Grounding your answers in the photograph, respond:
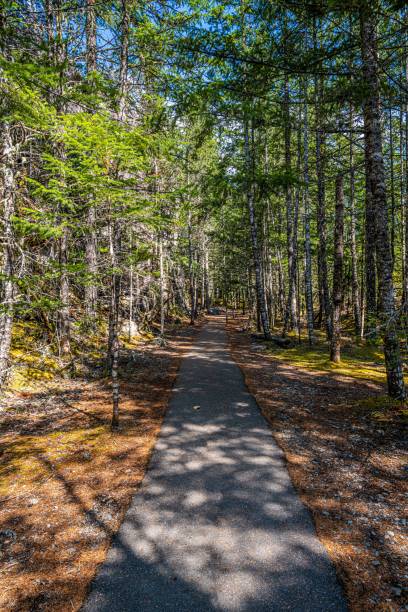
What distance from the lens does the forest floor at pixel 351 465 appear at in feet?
10.7

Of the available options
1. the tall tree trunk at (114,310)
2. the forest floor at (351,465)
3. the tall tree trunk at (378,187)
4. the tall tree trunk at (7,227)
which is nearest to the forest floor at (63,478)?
the tall tree trunk at (114,310)

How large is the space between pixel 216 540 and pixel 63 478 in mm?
2957

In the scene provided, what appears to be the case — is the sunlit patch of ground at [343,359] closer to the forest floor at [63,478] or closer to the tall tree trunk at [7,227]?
the forest floor at [63,478]

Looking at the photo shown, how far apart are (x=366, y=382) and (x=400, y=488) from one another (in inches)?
234

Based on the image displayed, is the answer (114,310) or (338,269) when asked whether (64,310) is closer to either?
(114,310)

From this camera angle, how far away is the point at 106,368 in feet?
40.0

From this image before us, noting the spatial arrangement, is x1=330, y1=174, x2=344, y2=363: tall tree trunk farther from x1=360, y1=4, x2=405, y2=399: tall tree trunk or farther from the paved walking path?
the paved walking path

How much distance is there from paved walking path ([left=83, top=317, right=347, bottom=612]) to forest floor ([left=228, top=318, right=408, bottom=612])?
0.28m

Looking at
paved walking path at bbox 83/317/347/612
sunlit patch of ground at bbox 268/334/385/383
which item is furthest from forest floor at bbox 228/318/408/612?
paved walking path at bbox 83/317/347/612

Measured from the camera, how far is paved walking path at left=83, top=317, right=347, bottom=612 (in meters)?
2.99

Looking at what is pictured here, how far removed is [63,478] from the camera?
5195mm

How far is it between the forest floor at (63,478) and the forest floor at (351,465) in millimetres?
2781

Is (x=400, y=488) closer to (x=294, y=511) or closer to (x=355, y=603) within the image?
(x=294, y=511)

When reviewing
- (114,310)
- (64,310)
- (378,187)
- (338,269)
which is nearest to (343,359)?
(338,269)
